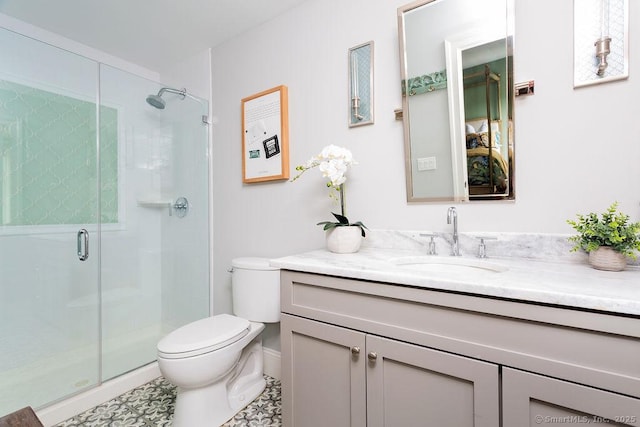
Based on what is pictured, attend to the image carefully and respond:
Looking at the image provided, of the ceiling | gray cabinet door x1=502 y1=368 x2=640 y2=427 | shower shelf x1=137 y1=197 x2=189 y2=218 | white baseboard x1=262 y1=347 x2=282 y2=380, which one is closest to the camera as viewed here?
gray cabinet door x1=502 y1=368 x2=640 y2=427

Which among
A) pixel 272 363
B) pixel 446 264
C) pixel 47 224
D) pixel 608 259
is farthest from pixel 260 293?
pixel 608 259

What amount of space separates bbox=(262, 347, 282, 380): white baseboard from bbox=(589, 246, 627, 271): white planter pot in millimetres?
1678

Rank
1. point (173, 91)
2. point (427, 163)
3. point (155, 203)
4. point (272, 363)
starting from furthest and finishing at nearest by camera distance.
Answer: point (155, 203) → point (173, 91) → point (272, 363) → point (427, 163)

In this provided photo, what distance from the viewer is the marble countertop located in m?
0.69

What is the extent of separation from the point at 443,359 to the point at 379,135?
1062mm

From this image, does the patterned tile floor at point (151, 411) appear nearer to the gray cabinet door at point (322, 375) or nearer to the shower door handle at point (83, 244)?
the gray cabinet door at point (322, 375)

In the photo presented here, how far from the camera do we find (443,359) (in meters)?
0.88

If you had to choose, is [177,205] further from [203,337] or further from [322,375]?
[322,375]

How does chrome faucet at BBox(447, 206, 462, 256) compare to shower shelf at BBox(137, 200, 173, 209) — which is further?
shower shelf at BBox(137, 200, 173, 209)

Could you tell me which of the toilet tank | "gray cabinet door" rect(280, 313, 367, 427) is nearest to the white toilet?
the toilet tank

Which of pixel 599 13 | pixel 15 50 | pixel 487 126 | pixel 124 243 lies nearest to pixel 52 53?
pixel 15 50

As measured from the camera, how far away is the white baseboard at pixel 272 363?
6.32 ft

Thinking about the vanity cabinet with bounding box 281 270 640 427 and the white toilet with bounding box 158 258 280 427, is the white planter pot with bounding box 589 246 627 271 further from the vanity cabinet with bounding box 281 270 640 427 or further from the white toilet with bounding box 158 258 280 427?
the white toilet with bounding box 158 258 280 427

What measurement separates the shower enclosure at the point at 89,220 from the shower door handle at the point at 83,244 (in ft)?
0.04
